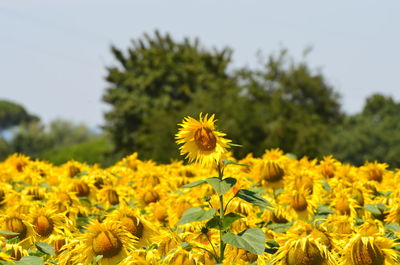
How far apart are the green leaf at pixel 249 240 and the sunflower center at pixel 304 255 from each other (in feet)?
0.58

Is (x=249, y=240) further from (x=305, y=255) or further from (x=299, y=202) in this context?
(x=299, y=202)

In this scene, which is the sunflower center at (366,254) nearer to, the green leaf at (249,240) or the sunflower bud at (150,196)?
the green leaf at (249,240)

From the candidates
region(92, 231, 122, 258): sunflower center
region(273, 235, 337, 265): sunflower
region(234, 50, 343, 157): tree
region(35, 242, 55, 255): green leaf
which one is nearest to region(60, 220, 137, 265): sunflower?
→ region(92, 231, 122, 258): sunflower center

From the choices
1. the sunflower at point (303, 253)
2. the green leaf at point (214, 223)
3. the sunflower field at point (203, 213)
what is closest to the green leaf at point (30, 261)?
the sunflower field at point (203, 213)

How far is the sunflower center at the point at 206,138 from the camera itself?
4062 mm

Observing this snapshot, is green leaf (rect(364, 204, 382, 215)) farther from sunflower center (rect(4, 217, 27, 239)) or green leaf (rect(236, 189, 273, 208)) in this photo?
sunflower center (rect(4, 217, 27, 239))

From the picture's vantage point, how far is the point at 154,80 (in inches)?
2045

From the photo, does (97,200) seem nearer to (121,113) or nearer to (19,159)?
(19,159)

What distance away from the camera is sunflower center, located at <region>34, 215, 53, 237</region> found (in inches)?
191

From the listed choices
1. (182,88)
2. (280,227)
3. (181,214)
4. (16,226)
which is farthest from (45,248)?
(182,88)

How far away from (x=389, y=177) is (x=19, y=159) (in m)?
5.25

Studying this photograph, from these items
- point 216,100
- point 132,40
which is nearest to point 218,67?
point 132,40

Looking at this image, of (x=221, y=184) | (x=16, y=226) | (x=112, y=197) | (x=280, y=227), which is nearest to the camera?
(x=221, y=184)

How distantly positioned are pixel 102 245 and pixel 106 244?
28 millimetres
